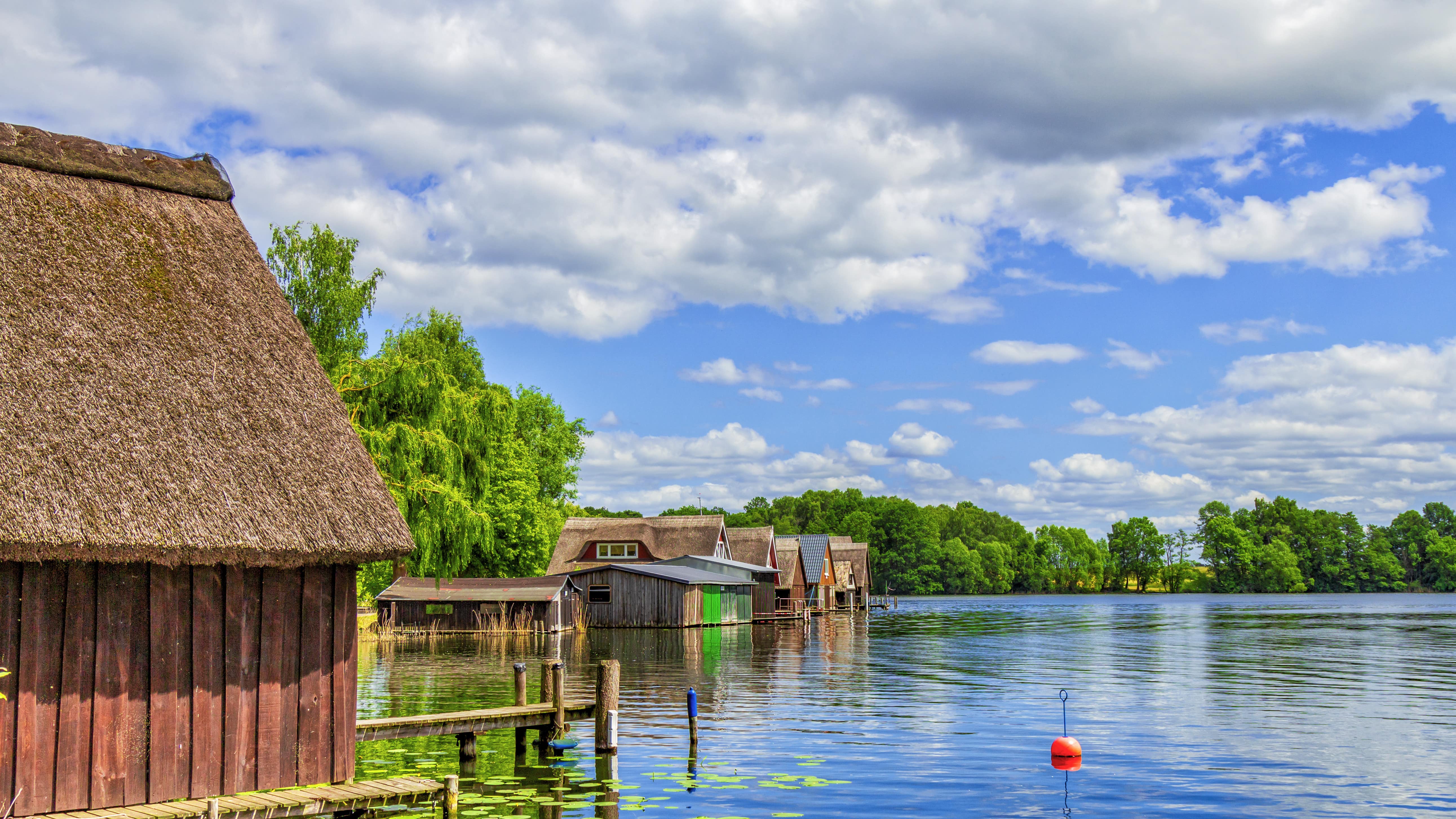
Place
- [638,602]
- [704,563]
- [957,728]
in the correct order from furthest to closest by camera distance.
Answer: [704,563]
[638,602]
[957,728]

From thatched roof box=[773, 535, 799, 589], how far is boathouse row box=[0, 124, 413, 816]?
227ft

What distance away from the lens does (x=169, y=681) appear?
12445 mm

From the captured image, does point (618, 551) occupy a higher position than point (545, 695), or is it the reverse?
point (618, 551)

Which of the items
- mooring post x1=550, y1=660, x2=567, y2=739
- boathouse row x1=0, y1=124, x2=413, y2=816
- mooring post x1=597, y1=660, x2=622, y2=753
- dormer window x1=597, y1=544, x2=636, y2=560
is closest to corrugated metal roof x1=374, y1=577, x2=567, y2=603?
dormer window x1=597, y1=544, x2=636, y2=560

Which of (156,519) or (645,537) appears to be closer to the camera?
(156,519)

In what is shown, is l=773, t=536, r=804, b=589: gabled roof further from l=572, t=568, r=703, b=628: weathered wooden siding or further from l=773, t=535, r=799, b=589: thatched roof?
l=572, t=568, r=703, b=628: weathered wooden siding

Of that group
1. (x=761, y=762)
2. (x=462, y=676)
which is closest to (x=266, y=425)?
(x=761, y=762)

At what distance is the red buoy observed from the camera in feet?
63.4

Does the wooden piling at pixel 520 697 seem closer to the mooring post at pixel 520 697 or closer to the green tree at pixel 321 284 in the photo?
the mooring post at pixel 520 697

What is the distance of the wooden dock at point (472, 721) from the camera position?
58.4 ft

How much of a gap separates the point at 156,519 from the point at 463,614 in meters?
46.5

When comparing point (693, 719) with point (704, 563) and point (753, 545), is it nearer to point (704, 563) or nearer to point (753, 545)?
point (704, 563)

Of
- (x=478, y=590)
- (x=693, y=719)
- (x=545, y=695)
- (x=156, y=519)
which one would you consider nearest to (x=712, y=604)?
(x=478, y=590)

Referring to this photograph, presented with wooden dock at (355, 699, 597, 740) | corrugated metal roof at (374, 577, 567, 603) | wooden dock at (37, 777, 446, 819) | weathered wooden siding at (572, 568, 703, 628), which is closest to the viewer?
wooden dock at (37, 777, 446, 819)
